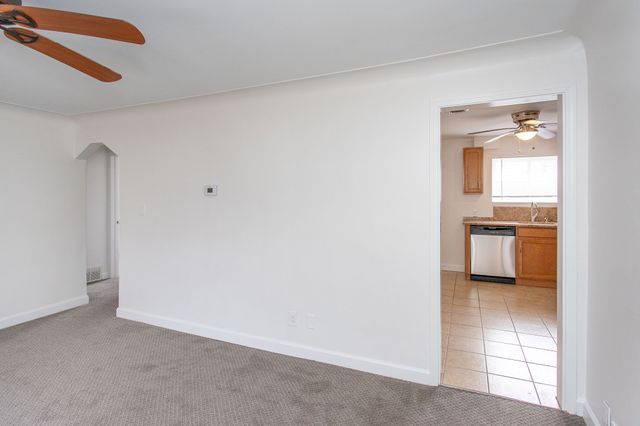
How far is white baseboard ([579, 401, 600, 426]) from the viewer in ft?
6.17

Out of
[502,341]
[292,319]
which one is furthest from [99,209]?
[502,341]

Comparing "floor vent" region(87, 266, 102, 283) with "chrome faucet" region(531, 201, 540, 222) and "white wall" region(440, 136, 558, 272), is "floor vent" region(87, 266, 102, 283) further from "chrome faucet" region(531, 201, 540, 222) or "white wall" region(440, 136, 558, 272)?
"chrome faucet" region(531, 201, 540, 222)

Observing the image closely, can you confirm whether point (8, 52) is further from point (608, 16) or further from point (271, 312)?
point (608, 16)

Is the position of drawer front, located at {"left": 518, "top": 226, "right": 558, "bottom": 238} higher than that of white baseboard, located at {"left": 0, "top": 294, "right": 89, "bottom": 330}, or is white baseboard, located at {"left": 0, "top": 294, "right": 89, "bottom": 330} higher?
drawer front, located at {"left": 518, "top": 226, "right": 558, "bottom": 238}

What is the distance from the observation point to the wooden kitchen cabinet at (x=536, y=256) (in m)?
5.00

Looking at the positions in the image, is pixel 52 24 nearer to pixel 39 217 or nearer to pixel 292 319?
pixel 292 319

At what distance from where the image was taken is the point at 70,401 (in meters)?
2.25

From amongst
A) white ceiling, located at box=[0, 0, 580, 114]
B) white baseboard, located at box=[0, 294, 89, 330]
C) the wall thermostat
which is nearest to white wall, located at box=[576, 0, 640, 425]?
white ceiling, located at box=[0, 0, 580, 114]

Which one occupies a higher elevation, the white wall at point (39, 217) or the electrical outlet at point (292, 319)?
the white wall at point (39, 217)

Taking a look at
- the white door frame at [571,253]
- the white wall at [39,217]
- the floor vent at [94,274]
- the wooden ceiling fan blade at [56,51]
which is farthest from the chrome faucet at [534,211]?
the floor vent at [94,274]

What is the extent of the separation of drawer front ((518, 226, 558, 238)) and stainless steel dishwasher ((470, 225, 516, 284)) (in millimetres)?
108

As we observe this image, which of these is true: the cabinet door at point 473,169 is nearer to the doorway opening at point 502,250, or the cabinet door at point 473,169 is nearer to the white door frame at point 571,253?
the doorway opening at point 502,250

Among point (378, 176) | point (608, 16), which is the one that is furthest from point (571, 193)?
point (378, 176)

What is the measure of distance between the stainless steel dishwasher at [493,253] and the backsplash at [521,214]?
0.64 meters
